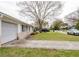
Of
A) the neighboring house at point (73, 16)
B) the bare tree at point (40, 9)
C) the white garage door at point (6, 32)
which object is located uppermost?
the bare tree at point (40, 9)

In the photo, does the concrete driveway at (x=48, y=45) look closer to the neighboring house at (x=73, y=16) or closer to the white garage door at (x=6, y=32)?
the white garage door at (x=6, y=32)

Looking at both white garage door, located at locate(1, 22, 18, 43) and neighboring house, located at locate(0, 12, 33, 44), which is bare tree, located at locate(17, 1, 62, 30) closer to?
neighboring house, located at locate(0, 12, 33, 44)

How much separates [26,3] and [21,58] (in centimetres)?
3556

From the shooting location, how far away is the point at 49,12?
148 ft

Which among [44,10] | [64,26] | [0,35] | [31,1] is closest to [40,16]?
[44,10]

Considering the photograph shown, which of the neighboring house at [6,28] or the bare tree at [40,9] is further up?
the bare tree at [40,9]

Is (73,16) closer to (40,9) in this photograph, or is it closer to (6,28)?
(40,9)

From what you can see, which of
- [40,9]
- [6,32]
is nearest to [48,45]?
[6,32]

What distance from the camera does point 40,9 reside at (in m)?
43.9

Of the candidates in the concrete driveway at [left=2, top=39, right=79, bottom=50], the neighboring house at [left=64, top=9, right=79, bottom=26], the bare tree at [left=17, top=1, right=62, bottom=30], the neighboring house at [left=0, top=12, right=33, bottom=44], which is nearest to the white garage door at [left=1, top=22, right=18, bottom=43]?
the neighboring house at [left=0, top=12, right=33, bottom=44]

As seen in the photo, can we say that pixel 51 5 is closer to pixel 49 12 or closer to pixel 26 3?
pixel 49 12

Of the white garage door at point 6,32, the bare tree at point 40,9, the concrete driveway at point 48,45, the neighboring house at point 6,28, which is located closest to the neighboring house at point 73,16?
the bare tree at point 40,9

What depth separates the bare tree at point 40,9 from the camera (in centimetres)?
4180

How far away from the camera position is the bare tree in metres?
41.8
